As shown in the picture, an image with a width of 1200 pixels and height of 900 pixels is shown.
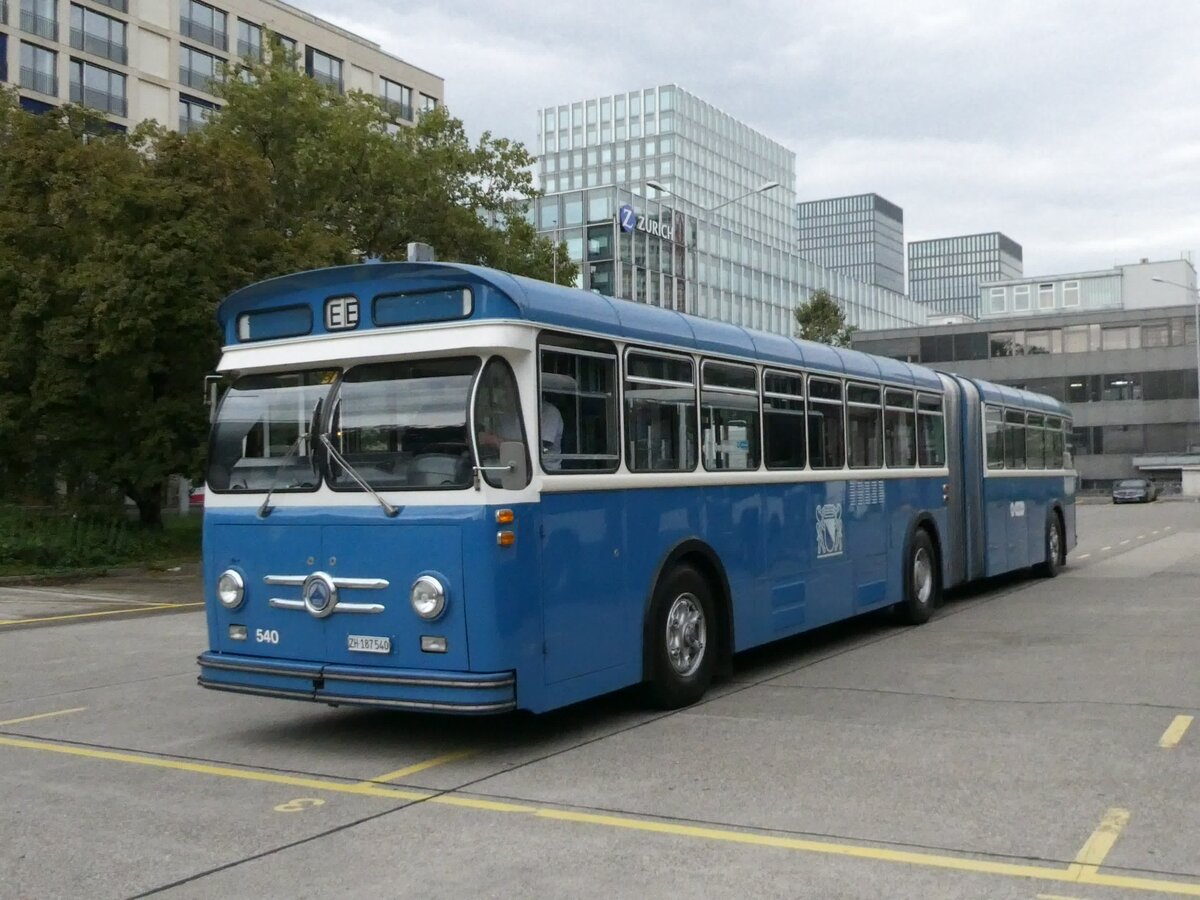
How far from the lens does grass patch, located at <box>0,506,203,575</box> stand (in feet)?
74.8

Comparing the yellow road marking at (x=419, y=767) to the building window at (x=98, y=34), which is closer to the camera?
the yellow road marking at (x=419, y=767)

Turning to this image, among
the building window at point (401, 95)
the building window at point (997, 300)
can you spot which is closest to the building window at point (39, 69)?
the building window at point (401, 95)

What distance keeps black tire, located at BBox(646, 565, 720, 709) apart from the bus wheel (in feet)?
38.5

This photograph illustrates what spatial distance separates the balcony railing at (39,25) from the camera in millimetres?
51969

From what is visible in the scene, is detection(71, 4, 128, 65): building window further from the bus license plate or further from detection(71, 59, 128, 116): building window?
the bus license plate

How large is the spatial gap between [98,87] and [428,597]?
180 feet

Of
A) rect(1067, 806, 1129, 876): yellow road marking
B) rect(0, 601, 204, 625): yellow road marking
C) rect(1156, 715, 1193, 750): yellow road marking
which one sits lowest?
rect(1067, 806, 1129, 876): yellow road marking

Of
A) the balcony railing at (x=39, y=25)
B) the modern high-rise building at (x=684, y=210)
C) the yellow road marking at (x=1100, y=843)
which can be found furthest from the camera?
the modern high-rise building at (x=684, y=210)

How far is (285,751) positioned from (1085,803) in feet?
15.1

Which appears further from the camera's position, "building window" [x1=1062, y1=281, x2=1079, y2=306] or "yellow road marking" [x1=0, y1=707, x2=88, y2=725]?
"building window" [x1=1062, y1=281, x2=1079, y2=306]

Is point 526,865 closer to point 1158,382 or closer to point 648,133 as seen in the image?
point 1158,382

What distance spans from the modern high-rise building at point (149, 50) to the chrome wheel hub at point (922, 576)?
38.1 m

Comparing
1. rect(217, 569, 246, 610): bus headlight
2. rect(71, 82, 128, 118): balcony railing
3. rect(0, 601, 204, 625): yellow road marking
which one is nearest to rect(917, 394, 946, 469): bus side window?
rect(217, 569, 246, 610): bus headlight

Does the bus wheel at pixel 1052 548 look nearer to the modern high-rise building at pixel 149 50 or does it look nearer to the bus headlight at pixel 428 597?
the bus headlight at pixel 428 597
